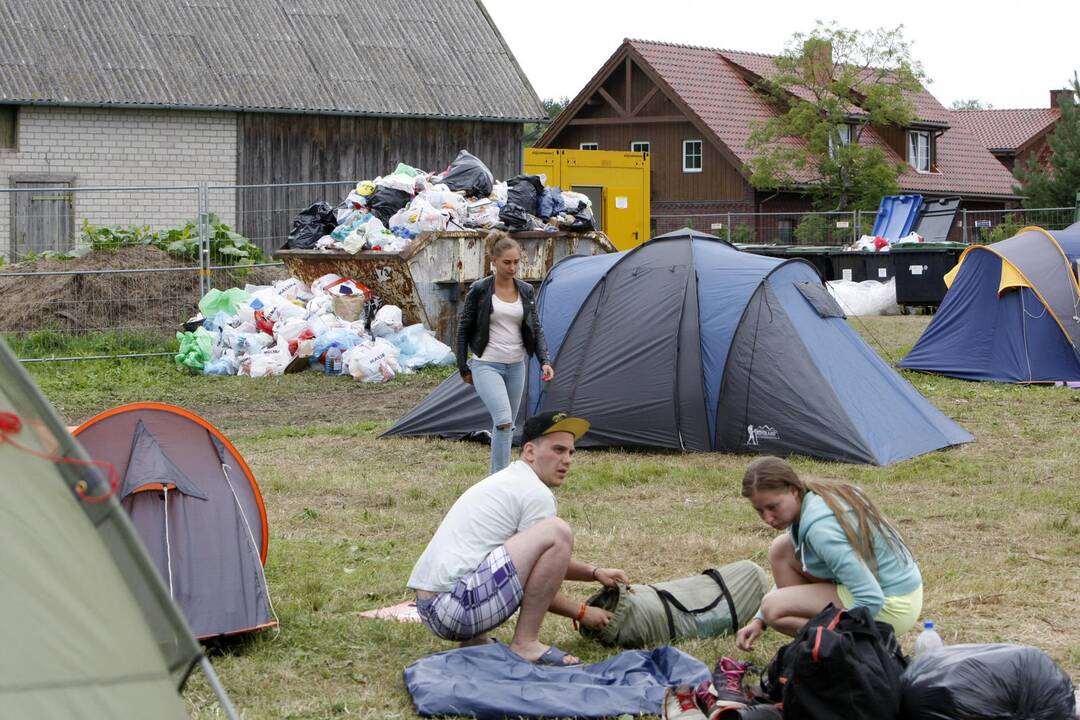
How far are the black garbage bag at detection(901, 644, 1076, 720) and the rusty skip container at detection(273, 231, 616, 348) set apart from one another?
10954 millimetres

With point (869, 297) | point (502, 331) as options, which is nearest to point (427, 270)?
point (502, 331)

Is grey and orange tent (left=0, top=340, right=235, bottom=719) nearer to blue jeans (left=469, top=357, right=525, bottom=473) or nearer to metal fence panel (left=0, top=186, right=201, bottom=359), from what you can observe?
blue jeans (left=469, top=357, right=525, bottom=473)

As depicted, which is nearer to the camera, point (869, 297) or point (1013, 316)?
point (1013, 316)

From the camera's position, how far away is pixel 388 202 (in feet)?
51.5

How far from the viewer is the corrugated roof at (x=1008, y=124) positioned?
187 feet

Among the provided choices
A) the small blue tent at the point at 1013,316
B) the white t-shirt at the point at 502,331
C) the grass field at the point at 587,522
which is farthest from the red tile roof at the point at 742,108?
the white t-shirt at the point at 502,331

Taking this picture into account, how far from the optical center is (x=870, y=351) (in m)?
10.3

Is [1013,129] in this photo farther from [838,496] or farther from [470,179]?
[838,496]

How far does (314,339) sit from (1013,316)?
24.6 feet

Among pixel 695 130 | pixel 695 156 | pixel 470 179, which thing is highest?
pixel 695 130

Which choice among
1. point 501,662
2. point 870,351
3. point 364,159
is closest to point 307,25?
point 364,159

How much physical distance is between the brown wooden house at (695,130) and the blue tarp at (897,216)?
1075cm

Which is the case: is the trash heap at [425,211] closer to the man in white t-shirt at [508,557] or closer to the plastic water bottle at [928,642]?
the man in white t-shirt at [508,557]

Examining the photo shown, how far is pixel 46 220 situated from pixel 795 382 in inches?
636
